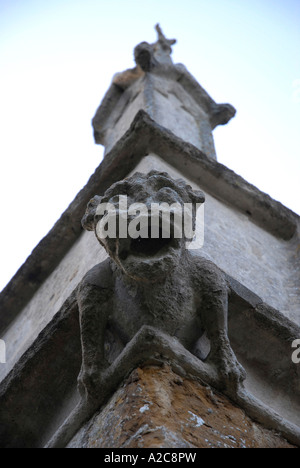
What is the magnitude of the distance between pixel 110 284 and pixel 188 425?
763 mm

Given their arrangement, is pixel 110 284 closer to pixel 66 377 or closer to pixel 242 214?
pixel 66 377

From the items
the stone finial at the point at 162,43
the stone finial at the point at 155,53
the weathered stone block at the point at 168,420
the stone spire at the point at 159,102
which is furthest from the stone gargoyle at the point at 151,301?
the stone finial at the point at 162,43

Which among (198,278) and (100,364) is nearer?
(100,364)

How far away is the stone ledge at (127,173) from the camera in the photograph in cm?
409

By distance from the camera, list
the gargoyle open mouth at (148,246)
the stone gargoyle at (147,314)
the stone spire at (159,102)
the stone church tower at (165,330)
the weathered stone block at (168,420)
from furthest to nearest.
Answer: the stone spire at (159,102)
the gargoyle open mouth at (148,246)
the stone gargoyle at (147,314)
the stone church tower at (165,330)
the weathered stone block at (168,420)

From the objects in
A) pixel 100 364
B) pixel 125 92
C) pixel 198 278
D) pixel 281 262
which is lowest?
pixel 100 364

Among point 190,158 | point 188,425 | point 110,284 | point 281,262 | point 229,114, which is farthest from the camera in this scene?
point 229,114

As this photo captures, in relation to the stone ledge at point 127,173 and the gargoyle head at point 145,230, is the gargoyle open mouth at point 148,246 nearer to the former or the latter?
the gargoyle head at point 145,230

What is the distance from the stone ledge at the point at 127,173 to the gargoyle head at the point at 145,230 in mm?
1682

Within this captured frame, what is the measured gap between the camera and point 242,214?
4.25 meters

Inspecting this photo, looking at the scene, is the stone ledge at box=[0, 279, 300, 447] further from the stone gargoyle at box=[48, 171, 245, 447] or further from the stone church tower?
the stone gargoyle at box=[48, 171, 245, 447]

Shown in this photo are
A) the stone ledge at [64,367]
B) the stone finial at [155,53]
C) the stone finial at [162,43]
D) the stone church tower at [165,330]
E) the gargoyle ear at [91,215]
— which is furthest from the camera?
the stone finial at [162,43]
